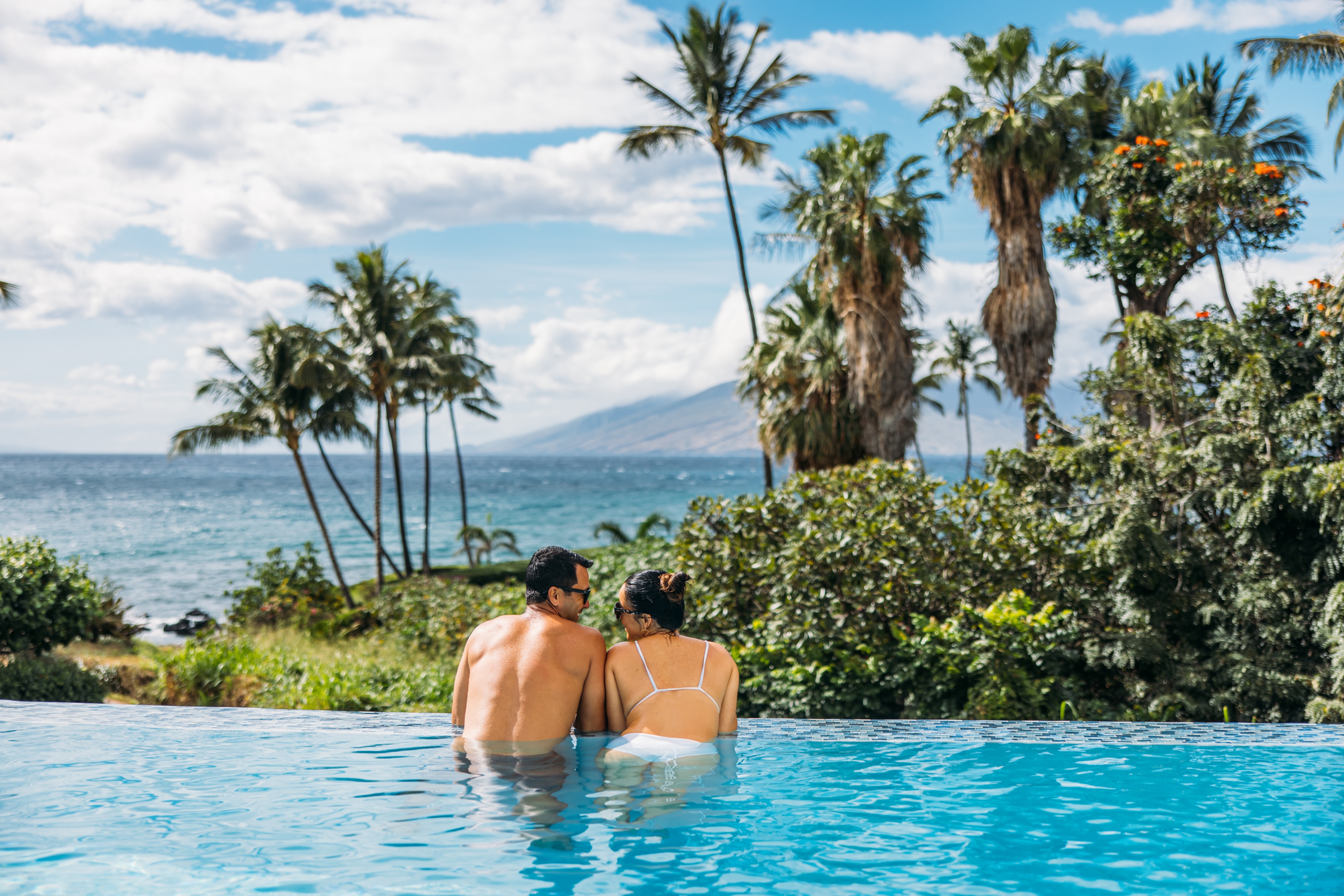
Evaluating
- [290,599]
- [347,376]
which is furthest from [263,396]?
[290,599]

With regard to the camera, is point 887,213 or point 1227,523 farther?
point 887,213

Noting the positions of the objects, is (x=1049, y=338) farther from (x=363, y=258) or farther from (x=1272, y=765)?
(x=363, y=258)

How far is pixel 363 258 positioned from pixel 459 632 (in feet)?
50.6

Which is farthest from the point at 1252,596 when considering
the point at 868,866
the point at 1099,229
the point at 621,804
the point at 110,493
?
the point at 110,493

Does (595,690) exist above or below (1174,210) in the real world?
below

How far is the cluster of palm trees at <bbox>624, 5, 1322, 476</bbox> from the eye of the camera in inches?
705

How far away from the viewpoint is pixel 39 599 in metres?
10.5

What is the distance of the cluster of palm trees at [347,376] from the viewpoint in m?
24.0

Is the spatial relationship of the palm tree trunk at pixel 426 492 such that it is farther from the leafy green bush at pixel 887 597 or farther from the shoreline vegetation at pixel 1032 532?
the leafy green bush at pixel 887 597

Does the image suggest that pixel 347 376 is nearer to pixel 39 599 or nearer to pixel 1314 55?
pixel 39 599

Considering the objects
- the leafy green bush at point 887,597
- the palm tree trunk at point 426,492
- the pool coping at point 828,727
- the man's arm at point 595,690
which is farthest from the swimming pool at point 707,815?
the palm tree trunk at point 426,492

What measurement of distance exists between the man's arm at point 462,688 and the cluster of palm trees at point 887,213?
14.0 meters

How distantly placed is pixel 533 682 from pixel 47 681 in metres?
8.40

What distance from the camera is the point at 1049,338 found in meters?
18.4
